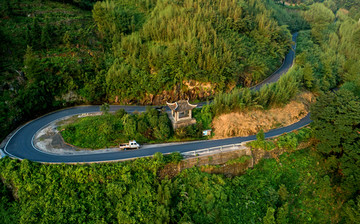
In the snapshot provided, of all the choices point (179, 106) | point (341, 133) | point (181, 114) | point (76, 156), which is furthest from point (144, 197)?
point (341, 133)

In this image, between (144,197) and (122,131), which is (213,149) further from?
(122,131)

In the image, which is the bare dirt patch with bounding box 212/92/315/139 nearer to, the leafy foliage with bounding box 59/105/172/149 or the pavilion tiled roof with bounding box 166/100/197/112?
the pavilion tiled roof with bounding box 166/100/197/112

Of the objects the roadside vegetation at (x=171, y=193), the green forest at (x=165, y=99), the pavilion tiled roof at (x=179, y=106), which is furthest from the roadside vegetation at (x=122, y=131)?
the roadside vegetation at (x=171, y=193)

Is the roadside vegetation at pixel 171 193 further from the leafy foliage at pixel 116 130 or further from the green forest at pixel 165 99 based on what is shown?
the leafy foliage at pixel 116 130

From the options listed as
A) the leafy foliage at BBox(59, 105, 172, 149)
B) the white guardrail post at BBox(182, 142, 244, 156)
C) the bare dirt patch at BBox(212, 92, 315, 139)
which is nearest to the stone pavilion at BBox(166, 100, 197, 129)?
the leafy foliage at BBox(59, 105, 172, 149)

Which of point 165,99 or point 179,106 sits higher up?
point 179,106

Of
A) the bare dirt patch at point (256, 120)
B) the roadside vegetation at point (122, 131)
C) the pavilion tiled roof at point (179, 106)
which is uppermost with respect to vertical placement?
the pavilion tiled roof at point (179, 106)
